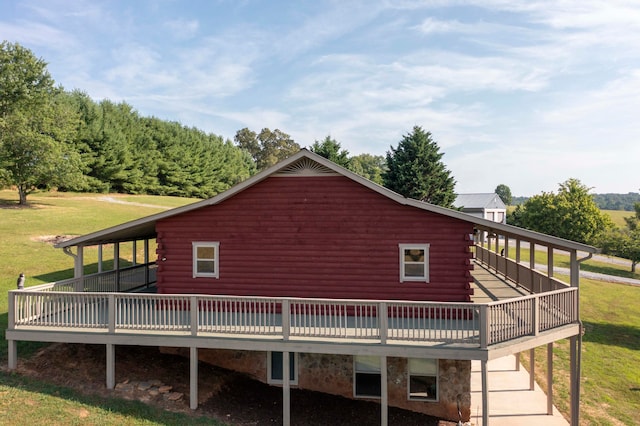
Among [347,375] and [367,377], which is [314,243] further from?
[367,377]

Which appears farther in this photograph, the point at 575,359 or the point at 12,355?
the point at 575,359

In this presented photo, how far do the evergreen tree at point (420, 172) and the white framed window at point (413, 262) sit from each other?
27.5 metres

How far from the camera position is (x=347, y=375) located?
12.8 meters

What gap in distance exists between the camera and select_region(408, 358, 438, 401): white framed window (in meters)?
12.4

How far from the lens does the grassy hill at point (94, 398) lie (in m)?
10.3

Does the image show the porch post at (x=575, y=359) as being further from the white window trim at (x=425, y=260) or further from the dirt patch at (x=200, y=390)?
the white window trim at (x=425, y=260)

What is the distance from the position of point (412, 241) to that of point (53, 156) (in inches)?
1313

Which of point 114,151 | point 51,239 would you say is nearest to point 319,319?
point 51,239

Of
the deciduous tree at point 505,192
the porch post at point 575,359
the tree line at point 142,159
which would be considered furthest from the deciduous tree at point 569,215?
the deciduous tree at point 505,192

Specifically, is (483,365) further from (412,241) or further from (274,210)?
(274,210)

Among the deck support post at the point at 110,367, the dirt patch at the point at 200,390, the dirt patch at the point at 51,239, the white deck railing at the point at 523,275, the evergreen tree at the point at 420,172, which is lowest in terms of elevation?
the dirt patch at the point at 200,390

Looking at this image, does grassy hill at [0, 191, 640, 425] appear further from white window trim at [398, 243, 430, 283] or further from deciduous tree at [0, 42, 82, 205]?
white window trim at [398, 243, 430, 283]

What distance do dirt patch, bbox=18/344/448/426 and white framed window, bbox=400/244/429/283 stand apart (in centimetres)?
388

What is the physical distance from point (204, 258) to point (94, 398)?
15.9ft
